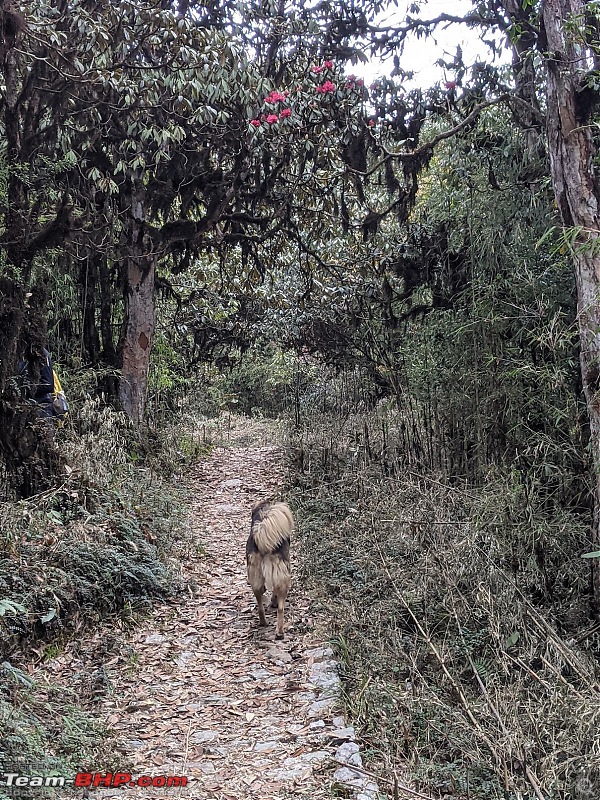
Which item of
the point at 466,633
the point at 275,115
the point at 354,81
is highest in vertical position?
the point at 354,81

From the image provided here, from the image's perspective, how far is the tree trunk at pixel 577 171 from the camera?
533 cm

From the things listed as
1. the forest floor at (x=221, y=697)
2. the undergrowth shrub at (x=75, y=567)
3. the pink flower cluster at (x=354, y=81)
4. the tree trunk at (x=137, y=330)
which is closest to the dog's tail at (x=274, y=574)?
the forest floor at (x=221, y=697)

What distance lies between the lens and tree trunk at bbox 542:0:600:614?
17.5 ft

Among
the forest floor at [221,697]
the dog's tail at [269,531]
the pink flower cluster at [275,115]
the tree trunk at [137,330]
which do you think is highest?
the pink flower cluster at [275,115]

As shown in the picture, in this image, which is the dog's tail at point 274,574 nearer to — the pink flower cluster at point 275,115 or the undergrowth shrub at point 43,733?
the undergrowth shrub at point 43,733

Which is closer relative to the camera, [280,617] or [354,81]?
[280,617]

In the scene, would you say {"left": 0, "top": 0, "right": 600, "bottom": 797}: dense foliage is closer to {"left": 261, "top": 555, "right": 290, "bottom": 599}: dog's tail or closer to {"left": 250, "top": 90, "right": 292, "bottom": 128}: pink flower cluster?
{"left": 250, "top": 90, "right": 292, "bottom": 128}: pink flower cluster

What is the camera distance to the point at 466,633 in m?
5.18

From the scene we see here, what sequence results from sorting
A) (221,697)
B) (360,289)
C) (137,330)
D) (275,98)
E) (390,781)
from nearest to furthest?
(390,781) < (221,697) < (275,98) < (137,330) < (360,289)

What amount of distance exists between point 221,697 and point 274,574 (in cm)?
119

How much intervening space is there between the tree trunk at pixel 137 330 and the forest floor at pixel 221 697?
360cm

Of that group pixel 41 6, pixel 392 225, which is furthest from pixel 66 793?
pixel 392 225

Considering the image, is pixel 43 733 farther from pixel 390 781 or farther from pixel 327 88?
pixel 327 88

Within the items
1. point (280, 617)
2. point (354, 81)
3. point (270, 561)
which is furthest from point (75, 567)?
point (354, 81)
